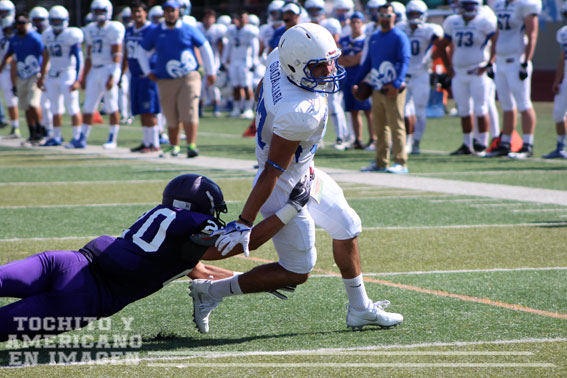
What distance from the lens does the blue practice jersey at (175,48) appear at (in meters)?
11.8

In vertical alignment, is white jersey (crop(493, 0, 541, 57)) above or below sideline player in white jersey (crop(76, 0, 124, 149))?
above

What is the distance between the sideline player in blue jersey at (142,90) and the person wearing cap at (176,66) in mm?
1095

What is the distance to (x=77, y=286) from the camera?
3.88 m

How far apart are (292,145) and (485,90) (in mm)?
9257

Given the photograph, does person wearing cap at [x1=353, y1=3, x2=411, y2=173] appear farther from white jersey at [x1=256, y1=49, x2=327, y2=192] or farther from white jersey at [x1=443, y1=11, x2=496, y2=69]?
white jersey at [x1=256, y1=49, x2=327, y2=192]

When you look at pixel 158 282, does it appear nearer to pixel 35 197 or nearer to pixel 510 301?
pixel 510 301

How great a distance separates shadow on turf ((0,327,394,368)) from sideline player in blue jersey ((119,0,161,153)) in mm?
9376

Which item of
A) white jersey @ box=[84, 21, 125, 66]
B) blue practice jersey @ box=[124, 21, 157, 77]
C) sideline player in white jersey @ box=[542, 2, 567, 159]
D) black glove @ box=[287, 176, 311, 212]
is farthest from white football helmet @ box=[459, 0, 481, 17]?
black glove @ box=[287, 176, 311, 212]

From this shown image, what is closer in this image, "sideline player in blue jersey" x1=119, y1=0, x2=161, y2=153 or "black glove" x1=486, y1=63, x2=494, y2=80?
"black glove" x1=486, y1=63, x2=494, y2=80

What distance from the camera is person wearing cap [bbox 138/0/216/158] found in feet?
38.8

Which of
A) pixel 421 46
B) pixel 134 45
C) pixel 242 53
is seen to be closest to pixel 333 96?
pixel 421 46

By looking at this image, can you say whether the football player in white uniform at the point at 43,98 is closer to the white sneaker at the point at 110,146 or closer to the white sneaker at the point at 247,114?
the white sneaker at the point at 110,146

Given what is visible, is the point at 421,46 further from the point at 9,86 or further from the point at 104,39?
the point at 9,86

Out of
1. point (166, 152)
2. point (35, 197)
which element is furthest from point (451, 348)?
point (166, 152)
